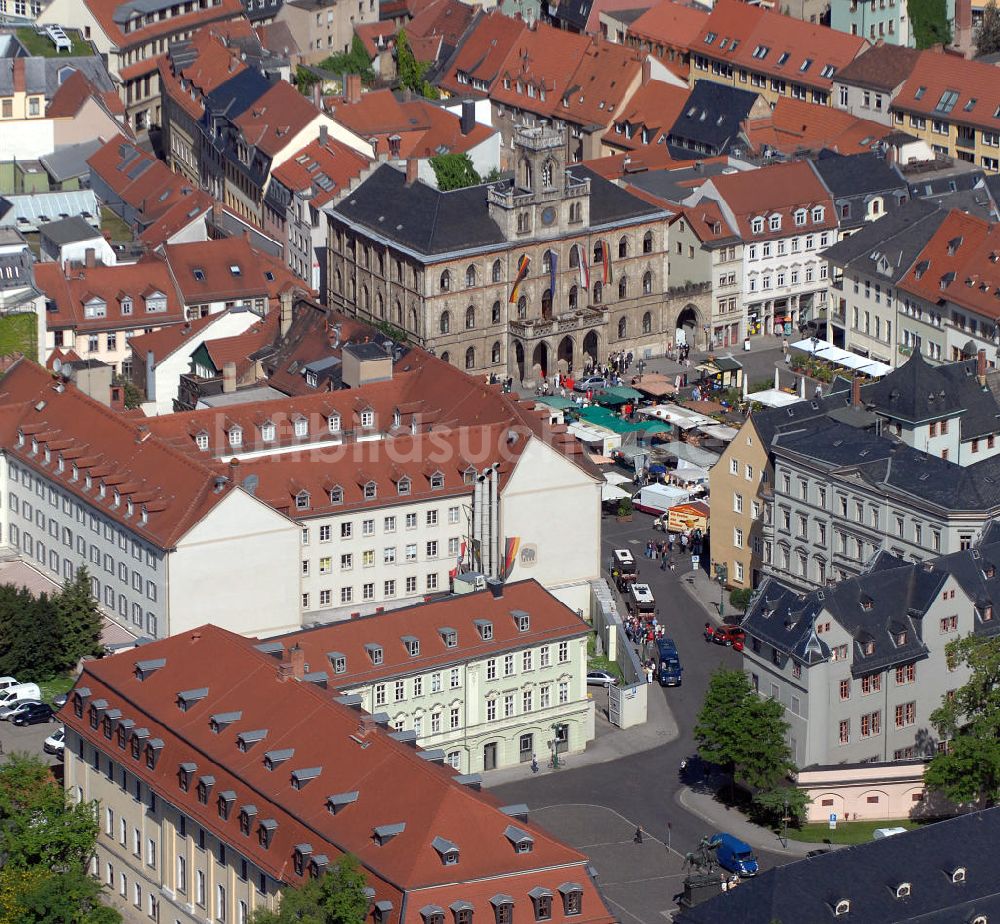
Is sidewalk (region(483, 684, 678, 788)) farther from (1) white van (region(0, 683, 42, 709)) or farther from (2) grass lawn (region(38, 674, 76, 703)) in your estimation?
(1) white van (region(0, 683, 42, 709))

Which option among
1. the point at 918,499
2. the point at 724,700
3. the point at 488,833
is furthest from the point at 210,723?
the point at 918,499

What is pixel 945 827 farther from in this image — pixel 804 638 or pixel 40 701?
pixel 40 701

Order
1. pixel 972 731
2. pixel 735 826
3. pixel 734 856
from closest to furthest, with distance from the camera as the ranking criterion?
1. pixel 734 856
2. pixel 972 731
3. pixel 735 826

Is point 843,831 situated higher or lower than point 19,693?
lower

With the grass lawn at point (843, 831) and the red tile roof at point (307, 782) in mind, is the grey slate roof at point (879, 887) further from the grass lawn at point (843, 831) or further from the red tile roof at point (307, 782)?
the grass lawn at point (843, 831)

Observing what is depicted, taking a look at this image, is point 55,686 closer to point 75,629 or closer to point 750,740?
point 75,629

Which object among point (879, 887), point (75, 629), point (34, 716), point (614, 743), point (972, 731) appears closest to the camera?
point (879, 887)

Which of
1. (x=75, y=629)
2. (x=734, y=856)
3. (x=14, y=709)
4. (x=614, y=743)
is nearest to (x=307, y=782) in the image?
(x=734, y=856)
